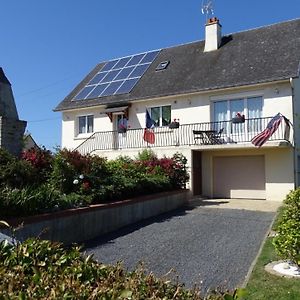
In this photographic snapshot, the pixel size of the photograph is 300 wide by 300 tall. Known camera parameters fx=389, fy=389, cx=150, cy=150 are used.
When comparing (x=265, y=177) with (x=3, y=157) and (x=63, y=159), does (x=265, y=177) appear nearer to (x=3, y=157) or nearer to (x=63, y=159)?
(x=63, y=159)

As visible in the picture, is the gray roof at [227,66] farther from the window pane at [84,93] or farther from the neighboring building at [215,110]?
the window pane at [84,93]

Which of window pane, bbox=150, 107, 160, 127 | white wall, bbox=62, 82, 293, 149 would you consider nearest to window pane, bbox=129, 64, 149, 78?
white wall, bbox=62, 82, 293, 149

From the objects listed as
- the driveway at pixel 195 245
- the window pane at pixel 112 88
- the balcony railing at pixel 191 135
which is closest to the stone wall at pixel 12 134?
the driveway at pixel 195 245

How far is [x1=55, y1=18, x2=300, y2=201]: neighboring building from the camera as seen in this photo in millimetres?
17312

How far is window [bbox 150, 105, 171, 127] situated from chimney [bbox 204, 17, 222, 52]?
15.5 ft

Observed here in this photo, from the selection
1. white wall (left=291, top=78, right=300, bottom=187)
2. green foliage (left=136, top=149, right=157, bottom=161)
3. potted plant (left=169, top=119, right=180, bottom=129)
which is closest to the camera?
white wall (left=291, top=78, right=300, bottom=187)

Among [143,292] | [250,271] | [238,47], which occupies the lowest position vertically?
[250,271]

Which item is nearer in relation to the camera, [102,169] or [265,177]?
[102,169]

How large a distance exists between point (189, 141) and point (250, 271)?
12.2 meters

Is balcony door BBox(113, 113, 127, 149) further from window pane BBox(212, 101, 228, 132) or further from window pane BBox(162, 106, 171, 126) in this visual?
window pane BBox(212, 101, 228, 132)

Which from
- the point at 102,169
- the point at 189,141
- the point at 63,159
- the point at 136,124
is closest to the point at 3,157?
the point at 63,159

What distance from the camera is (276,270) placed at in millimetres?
6746

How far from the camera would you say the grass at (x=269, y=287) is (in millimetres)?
5605

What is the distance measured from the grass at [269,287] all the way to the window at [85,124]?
17839mm
